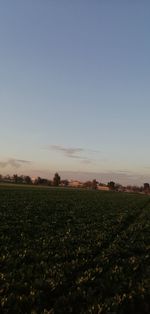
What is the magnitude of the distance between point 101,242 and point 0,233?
5.10 meters

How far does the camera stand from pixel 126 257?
1535 centimetres

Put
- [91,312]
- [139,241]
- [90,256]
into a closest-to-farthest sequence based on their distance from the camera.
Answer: [91,312]
[90,256]
[139,241]

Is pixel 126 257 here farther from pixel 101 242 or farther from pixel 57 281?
pixel 57 281

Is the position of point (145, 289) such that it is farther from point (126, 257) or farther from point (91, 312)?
point (126, 257)

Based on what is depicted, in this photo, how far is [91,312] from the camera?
8453 millimetres

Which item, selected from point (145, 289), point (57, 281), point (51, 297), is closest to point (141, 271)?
point (145, 289)

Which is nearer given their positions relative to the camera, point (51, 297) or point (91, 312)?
point (91, 312)

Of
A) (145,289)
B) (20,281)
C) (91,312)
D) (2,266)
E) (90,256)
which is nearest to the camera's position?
(91,312)

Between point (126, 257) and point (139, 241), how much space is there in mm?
4951

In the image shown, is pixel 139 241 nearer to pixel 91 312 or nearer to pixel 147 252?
pixel 147 252

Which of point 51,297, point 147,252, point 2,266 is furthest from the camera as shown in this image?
point 147,252

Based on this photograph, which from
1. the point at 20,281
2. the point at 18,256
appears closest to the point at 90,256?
the point at 18,256

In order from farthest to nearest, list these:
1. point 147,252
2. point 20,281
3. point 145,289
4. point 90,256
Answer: point 147,252 < point 90,256 < point 145,289 < point 20,281

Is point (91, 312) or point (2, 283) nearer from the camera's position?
point (91, 312)
